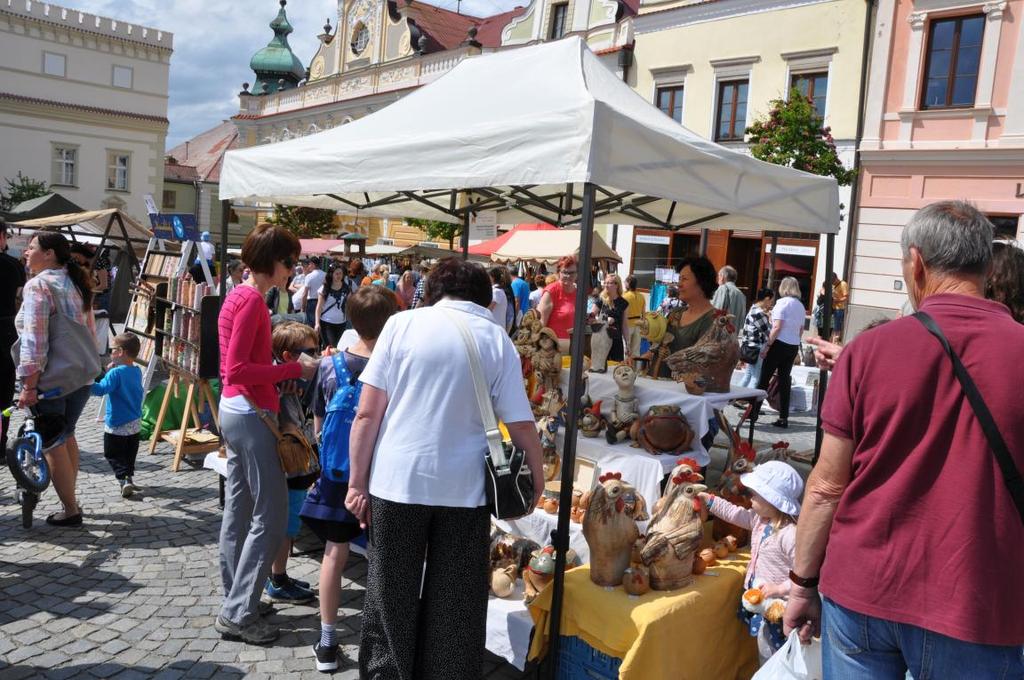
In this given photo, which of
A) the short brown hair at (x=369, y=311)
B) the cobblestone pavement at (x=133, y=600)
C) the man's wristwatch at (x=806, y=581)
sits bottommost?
the cobblestone pavement at (x=133, y=600)

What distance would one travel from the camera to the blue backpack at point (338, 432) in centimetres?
299

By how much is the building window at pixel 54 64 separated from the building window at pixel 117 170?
3754 millimetres

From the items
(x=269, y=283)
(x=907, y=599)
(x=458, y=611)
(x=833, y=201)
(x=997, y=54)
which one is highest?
(x=997, y=54)

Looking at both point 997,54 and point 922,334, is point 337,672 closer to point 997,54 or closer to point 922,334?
point 922,334

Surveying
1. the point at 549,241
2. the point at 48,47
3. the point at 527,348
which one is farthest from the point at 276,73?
the point at 527,348

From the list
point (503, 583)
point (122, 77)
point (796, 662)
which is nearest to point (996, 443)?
point (796, 662)

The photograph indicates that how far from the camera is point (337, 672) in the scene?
3.08m

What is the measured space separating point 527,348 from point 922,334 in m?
2.90

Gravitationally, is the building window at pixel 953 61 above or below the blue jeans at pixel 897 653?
above

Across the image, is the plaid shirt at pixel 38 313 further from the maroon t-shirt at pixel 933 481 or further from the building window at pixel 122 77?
the building window at pixel 122 77

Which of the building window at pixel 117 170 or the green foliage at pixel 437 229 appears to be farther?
the building window at pixel 117 170

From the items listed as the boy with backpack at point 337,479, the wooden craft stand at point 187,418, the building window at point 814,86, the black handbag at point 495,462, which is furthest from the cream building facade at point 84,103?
the black handbag at point 495,462

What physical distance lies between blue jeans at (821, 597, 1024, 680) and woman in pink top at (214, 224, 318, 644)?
2.24 m

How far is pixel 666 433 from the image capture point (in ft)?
12.5
